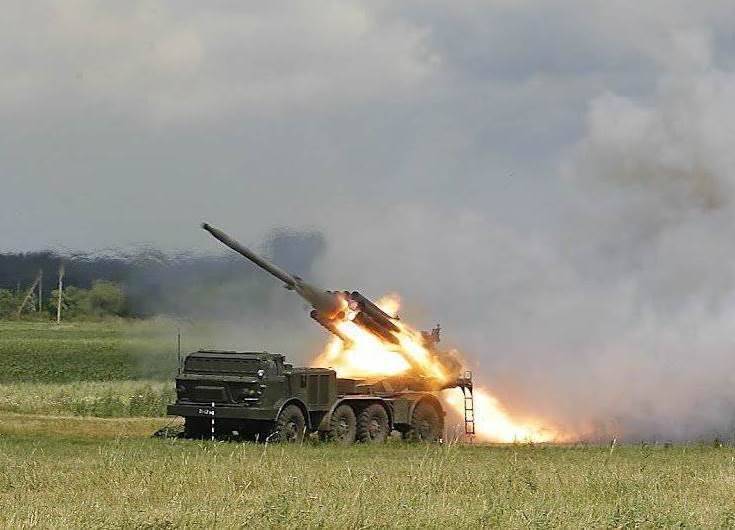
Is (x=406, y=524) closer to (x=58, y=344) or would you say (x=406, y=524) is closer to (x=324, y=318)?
(x=324, y=318)

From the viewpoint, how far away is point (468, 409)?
36.7 meters

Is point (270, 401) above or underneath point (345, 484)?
above

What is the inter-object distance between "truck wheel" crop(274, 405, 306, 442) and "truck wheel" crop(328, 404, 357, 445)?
99cm

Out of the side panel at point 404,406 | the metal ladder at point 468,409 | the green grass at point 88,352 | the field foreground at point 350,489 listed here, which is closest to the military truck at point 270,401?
the side panel at point 404,406

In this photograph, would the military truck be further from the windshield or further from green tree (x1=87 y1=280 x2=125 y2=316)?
green tree (x1=87 y1=280 x2=125 y2=316)

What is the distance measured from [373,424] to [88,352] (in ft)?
168

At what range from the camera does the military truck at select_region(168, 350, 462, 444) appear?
98.9 feet

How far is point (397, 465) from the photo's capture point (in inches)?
928

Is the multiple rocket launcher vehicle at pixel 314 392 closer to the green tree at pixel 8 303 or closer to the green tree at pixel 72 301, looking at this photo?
the green tree at pixel 72 301

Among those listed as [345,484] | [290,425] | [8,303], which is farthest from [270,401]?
[8,303]

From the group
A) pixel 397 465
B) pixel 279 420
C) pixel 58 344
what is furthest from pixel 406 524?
pixel 58 344

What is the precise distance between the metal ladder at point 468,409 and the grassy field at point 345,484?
4.38 m

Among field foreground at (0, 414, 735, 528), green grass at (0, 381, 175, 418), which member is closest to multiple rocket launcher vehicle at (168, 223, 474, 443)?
field foreground at (0, 414, 735, 528)

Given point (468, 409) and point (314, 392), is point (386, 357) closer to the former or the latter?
point (468, 409)
